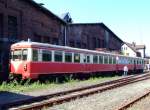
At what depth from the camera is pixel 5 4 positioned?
2928 centimetres

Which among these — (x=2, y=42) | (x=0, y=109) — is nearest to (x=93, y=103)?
(x=0, y=109)

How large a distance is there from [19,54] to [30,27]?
954cm

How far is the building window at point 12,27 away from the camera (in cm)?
2984

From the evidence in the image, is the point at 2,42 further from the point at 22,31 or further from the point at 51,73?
the point at 51,73

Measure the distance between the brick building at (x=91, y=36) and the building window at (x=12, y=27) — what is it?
12.5 metres

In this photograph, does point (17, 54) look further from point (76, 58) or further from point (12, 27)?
point (12, 27)

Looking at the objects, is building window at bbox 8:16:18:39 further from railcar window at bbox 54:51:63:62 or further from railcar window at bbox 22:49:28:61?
railcar window at bbox 22:49:28:61

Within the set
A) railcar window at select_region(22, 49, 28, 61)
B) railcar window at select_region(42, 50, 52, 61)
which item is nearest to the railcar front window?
railcar window at select_region(22, 49, 28, 61)

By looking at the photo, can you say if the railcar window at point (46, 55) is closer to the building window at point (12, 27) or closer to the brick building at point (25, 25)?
the brick building at point (25, 25)

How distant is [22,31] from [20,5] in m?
2.28

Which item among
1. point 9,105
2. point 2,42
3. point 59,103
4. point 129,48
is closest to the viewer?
point 9,105

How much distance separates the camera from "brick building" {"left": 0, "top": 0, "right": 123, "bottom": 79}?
94.2 ft

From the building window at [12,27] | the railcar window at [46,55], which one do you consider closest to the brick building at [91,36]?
the building window at [12,27]

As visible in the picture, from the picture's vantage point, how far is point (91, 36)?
5116 cm
